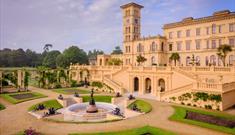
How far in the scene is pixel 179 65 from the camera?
4634 cm

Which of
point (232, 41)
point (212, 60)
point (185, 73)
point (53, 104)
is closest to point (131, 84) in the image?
point (185, 73)

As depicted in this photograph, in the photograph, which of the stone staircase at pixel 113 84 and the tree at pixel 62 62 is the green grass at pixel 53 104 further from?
the tree at pixel 62 62

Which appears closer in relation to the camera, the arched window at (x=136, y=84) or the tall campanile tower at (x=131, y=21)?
the arched window at (x=136, y=84)

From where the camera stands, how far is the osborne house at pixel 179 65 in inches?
1083

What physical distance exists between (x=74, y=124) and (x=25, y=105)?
→ 12152 mm

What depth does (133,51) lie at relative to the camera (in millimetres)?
61000

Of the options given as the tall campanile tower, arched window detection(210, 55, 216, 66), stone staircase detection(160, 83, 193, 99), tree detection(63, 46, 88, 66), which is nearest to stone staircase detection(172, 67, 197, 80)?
stone staircase detection(160, 83, 193, 99)

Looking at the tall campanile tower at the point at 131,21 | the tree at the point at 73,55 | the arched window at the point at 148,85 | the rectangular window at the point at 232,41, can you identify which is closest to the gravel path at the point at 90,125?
the arched window at the point at 148,85

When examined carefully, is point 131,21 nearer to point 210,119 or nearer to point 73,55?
point 73,55

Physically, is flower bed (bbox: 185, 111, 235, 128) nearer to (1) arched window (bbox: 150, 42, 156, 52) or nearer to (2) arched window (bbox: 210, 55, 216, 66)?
(2) arched window (bbox: 210, 55, 216, 66)

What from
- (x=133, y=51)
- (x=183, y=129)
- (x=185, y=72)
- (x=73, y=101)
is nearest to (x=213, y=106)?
(x=185, y=72)

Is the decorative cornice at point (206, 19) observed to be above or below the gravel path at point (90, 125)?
above

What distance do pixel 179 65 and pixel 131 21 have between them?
24.7 metres

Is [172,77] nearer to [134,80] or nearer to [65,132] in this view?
[134,80]
